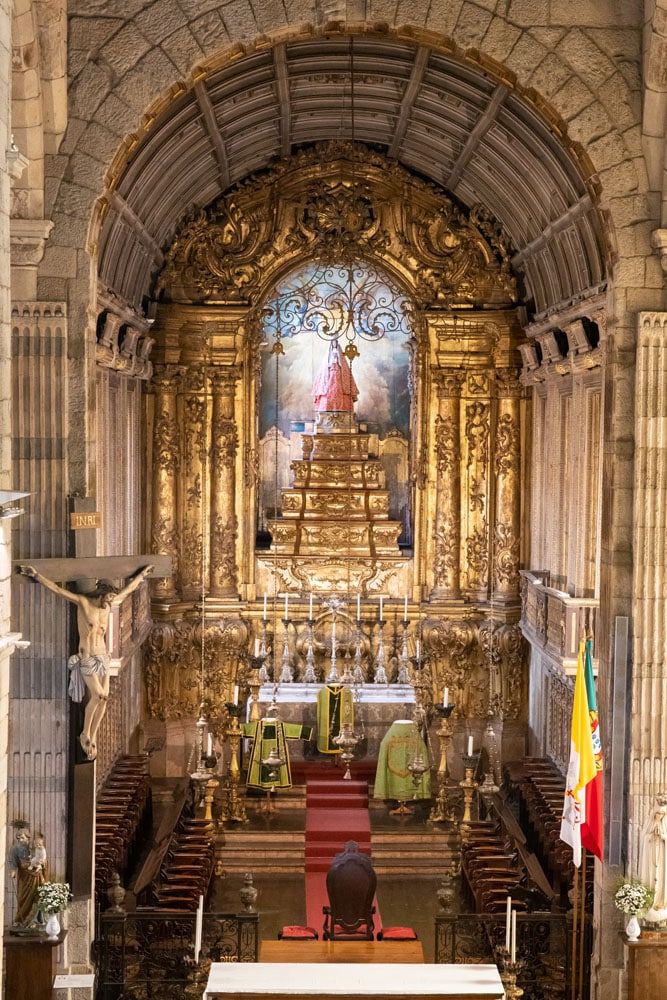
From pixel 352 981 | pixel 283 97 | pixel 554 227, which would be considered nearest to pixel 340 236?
pixel 283 97

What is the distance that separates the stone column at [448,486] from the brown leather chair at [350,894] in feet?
25.3

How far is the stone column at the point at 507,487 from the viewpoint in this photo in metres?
20.2

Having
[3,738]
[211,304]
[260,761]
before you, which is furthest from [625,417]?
[211,304]

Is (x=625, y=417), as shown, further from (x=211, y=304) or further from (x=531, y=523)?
(x=211, y=304)

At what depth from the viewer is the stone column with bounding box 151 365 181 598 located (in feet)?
65.4

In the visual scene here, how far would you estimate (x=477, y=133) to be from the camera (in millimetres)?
16688

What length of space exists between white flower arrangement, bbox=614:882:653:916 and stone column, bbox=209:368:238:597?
946cm

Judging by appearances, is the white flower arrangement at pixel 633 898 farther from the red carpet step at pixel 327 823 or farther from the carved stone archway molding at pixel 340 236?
the carved stone archway molding at pixel 340 236

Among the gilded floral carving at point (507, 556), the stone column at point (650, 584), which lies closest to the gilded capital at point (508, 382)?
the gilded floral carving at point (507, 556)

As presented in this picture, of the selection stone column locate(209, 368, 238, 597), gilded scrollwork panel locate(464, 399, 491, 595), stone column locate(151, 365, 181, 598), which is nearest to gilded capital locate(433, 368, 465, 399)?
gilded scrollwork panel locate(464, 399, 491, 595)

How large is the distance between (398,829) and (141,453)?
6.56m

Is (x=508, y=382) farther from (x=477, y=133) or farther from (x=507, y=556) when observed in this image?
(x=477, y=133)

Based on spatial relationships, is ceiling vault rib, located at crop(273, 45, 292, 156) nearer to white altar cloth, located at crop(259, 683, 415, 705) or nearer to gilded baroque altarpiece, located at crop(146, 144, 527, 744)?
gilded baroque altarpiece, located at crop(146, 144, 527, 744)

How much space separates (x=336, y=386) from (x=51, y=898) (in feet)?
34.0
